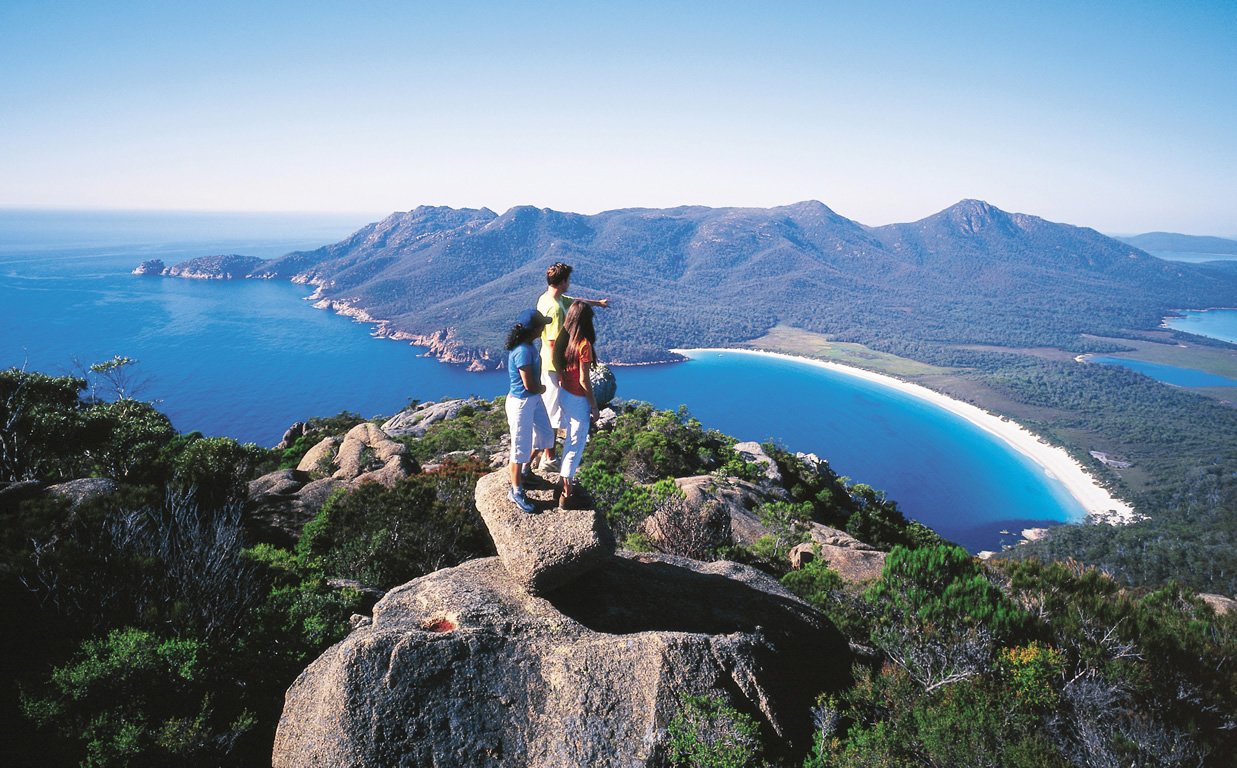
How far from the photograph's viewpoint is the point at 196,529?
43.9 ft

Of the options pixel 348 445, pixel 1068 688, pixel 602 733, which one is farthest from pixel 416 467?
pixel 1068 688

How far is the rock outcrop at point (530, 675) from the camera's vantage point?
22.9ft

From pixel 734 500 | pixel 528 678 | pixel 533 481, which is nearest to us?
pixel 528 678

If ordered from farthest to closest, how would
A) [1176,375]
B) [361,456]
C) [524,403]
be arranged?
[1176,375], [361,456], [524,403]

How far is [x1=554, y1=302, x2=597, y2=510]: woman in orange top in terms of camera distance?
7664 mm

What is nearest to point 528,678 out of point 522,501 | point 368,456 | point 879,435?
point 522,501

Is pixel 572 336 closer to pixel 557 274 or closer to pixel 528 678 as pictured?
pixel 557 274

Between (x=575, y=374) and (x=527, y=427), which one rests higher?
(x=575, y=374)

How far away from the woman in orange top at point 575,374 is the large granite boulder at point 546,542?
28.1 inches

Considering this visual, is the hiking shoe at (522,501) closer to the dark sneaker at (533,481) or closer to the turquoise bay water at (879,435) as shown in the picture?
the dark sneaker at (533,481)

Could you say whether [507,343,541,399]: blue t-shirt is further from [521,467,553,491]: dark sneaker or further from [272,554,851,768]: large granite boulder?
[272,554,851,768]: large granite boulder

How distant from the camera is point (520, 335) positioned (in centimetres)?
750

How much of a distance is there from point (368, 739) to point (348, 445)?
26.1 metres

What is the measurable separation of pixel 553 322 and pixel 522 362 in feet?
2.36
